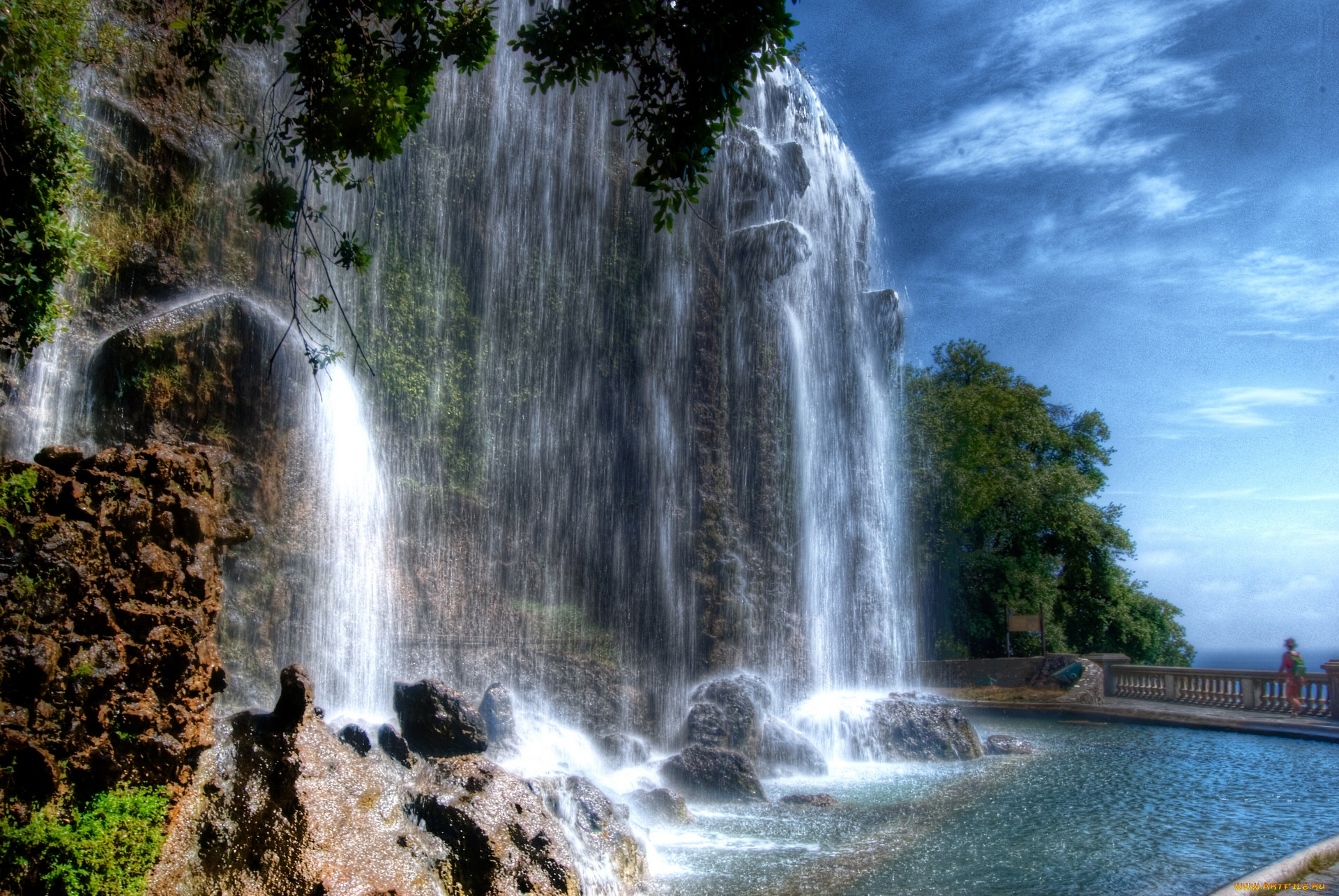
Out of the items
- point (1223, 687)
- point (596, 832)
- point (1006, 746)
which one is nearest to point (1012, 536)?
point (1223, 687)

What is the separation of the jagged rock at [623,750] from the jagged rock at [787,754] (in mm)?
2180

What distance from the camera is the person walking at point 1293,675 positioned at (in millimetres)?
18359

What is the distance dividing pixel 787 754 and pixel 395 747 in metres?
8.74

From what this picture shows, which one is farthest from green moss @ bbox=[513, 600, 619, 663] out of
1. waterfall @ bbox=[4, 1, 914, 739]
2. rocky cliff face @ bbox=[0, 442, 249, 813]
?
rocky cliff face @ bbox=[0, 442, 249, 813]

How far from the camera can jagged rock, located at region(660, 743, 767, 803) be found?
38.7ft

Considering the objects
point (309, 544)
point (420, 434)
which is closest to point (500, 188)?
point (420, 434)

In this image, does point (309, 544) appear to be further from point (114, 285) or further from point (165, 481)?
point (165, 481)

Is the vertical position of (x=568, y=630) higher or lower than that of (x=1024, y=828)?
higher

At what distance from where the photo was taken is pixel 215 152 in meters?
14.4

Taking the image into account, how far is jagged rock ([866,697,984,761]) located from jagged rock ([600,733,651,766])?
411 centimetres

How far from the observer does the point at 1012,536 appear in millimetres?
32000

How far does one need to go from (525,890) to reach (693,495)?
1434 cm

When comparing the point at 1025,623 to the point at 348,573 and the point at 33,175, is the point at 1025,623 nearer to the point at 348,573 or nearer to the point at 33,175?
the point at 348,573

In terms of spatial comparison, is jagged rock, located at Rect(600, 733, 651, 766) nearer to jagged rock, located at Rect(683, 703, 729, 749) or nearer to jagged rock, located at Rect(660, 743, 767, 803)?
jagged rock, located at Rect(683, 703, 729, 749)
